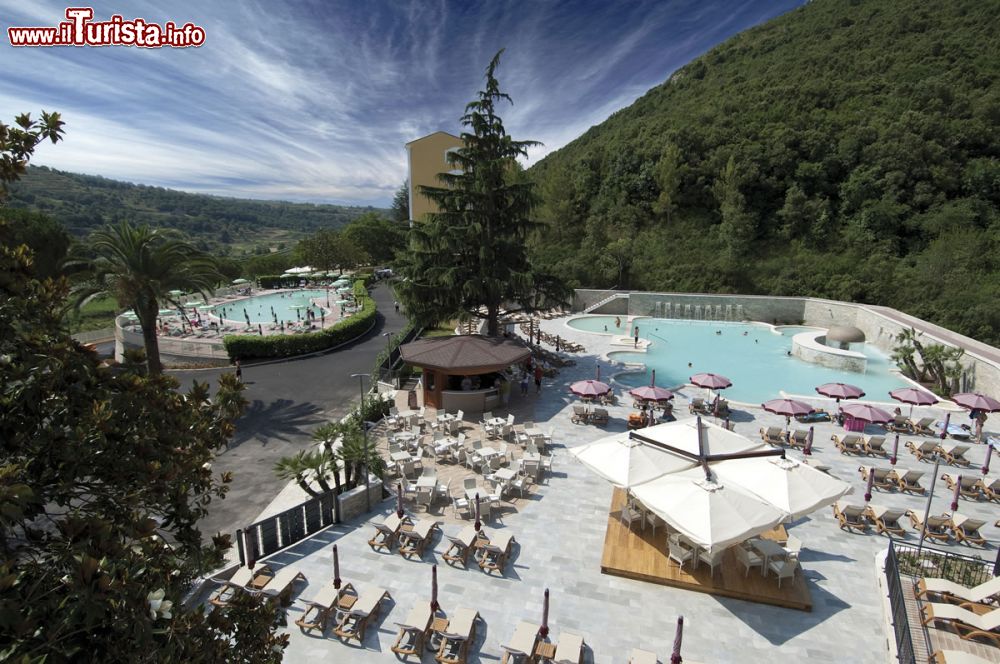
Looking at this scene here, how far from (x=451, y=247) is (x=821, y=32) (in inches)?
3681

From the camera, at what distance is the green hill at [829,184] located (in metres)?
41.6

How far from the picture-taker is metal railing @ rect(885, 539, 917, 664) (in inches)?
285

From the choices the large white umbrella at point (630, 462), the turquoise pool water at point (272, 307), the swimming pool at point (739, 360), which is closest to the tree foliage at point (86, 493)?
the large white umbrella at point (630, 462)

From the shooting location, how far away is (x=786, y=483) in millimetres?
9648

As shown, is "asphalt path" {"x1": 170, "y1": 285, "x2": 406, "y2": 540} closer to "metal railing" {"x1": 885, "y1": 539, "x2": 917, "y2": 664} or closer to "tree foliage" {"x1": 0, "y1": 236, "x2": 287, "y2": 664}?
"tree foliage" {"x1": 0, "y1": 236, "x2": 287, "y2": 664}

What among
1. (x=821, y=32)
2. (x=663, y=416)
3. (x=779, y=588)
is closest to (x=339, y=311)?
(x=663, y=416)

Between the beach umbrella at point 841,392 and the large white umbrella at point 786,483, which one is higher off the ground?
the large white umbrella at point 786,483

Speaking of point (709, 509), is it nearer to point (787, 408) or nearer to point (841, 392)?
point (787, 408)

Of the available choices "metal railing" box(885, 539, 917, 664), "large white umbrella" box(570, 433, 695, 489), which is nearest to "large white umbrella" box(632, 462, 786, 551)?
"large white umbrella" box(570, 433, 695, 489)

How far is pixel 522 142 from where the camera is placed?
24.0m

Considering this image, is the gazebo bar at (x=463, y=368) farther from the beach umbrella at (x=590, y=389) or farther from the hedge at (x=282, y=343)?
the hedge at (x=282, y=343)

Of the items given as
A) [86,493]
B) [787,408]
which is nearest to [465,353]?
[787,408]

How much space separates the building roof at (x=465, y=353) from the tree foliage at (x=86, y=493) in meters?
15.2

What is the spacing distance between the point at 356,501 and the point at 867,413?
1747cm
